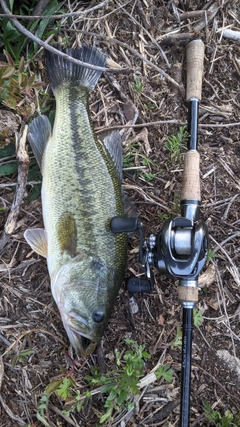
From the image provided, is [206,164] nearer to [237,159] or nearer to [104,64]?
[237,159]

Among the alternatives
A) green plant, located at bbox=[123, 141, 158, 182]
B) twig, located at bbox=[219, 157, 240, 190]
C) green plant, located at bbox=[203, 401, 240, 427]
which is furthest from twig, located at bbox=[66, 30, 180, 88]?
green plant, located at bbox=[203, 401, 240, 427]

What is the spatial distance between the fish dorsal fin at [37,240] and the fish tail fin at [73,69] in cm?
115

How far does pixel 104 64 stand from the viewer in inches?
140

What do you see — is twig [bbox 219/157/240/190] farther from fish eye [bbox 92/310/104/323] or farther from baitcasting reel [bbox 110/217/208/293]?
fish eye [bbox 92/310/104/323]

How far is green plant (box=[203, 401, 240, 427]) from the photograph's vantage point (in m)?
3.41

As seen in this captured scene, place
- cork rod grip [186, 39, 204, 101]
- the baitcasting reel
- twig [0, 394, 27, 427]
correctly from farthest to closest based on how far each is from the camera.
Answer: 1. cork rod grip [186, 39, 204, 101]
2. twig [0, 394, 27, 427]
3. the baitcasting reel

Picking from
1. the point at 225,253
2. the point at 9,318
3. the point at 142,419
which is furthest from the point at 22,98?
the point at 142,419

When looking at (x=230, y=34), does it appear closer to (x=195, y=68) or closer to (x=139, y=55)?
(x=195, y=68)

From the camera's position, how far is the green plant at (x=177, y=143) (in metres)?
3.66

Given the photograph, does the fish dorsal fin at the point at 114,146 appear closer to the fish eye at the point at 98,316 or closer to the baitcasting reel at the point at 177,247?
the baitcasting reel at the point at 177,247

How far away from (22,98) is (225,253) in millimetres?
2099

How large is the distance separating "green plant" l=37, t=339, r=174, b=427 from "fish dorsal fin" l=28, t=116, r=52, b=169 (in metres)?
1.62

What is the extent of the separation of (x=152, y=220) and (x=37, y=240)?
972 mm

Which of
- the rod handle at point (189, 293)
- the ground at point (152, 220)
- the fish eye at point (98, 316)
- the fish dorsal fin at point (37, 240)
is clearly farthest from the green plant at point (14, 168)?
the rod handle at point (189, 293)
